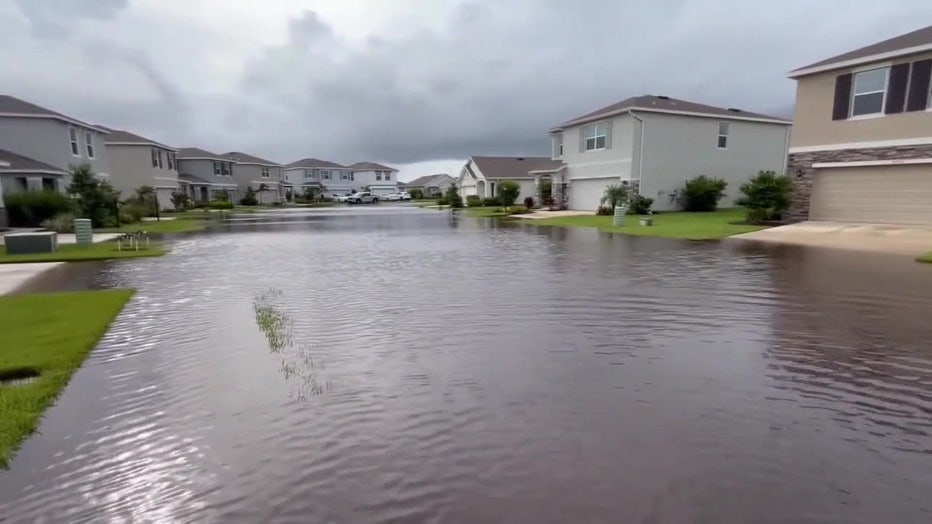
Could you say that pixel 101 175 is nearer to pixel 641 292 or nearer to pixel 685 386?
pixel 641 292

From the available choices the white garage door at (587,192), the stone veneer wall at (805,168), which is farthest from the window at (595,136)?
the stone veneer wall at (805,168)

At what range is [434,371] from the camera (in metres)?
6.81

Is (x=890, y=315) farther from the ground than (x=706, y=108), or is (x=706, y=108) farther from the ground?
(x=706, y=108)

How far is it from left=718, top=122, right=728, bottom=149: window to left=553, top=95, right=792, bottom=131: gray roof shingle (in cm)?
67

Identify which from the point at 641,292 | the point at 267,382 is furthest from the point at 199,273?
the point at 641,292

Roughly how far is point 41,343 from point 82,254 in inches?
468

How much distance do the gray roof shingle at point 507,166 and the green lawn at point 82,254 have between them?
44599mm

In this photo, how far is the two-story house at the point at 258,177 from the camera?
82312 mm

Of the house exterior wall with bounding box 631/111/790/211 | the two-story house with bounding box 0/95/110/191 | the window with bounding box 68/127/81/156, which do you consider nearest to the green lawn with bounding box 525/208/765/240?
the house exterior wall with bounding box 631/111/790/211

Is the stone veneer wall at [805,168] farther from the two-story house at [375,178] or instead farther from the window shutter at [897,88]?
the two-story house at [375,178]

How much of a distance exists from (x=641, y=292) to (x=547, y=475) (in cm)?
765

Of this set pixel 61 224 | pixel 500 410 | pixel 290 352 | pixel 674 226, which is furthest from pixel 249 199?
pixel 500 410

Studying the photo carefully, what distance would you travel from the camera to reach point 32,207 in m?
28.8

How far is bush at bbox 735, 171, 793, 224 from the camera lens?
80.7ft
